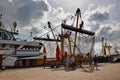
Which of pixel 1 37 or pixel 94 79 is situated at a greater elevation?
pixel 1 37

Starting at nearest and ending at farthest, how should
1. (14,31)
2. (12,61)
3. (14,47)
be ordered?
(12,61) → (14,47) → (14,31)

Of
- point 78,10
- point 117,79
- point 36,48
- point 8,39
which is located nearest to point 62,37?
point 36,48

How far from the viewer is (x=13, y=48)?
132 feet

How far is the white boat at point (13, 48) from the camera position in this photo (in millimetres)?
38081

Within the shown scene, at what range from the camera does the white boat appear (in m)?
38.1

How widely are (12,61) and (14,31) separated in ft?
30.5

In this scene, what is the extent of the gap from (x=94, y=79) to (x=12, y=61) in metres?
23.8

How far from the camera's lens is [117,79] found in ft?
62.5

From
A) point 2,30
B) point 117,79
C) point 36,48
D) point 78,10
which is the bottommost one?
point 117,79

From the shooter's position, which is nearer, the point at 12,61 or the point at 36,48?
the point at 12,61

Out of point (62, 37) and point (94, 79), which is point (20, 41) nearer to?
point (62, 37)

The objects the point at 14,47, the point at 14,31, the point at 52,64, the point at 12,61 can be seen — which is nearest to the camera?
the point at 52,64

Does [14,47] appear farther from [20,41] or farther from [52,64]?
[52,64]

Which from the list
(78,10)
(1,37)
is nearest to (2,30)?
(1,37)
